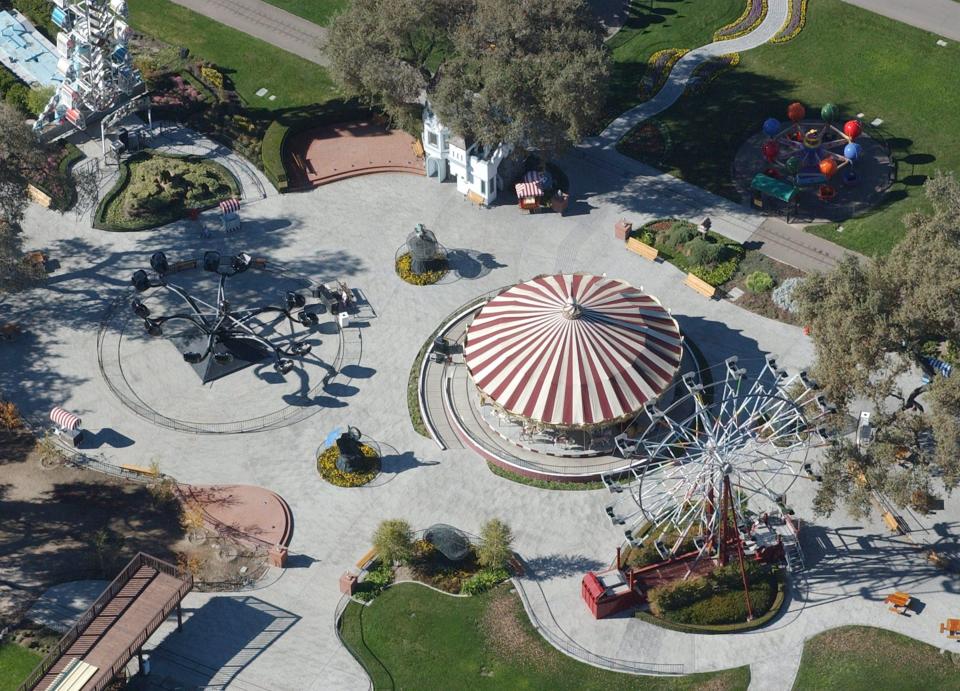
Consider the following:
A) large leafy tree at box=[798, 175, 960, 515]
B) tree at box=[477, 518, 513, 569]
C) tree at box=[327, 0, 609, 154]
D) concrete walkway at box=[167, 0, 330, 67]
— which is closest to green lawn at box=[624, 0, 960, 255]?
tree at box=[327, 0, 609, 154]

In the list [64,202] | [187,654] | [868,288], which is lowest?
[187,654]

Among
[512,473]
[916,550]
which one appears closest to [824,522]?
[916,550]

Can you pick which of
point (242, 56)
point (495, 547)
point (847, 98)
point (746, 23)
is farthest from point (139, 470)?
point (746, 23)

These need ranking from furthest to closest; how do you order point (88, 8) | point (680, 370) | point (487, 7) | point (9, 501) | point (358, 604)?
point (88, 8)
point (487, 7)
point (680, 370)
point (9, 501)
point (358, 604)

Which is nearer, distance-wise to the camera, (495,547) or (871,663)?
(871,663)

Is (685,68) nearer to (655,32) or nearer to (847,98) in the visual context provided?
(655,32)

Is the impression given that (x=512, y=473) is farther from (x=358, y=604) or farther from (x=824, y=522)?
(x=824, y=522)

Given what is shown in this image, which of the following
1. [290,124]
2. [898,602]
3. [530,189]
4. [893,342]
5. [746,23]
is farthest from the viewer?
[746,23]
